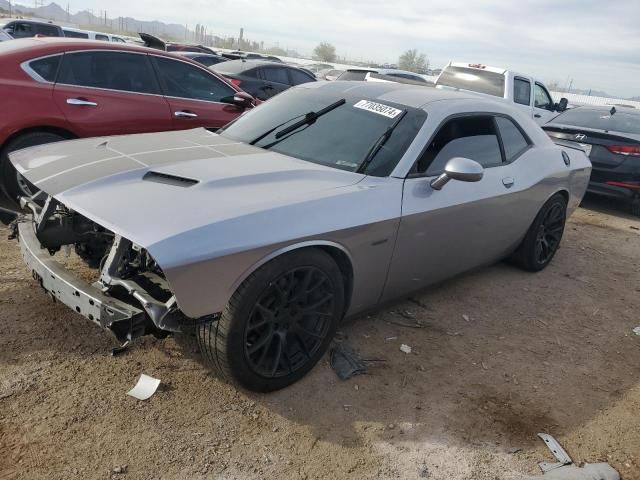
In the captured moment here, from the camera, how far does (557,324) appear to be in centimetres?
A: 414

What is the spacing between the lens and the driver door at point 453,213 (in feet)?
10.7

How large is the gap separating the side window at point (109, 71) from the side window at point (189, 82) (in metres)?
0.17

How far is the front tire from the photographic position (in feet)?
8.27

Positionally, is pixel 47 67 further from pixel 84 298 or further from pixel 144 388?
pixel 144 388

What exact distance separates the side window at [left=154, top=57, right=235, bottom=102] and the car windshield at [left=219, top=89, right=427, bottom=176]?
2.20 metres

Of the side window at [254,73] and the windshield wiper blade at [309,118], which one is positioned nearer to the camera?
the windshield wiper blade at [309,118]

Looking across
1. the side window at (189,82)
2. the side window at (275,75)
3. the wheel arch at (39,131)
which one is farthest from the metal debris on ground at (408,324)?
the side window at (275,75)

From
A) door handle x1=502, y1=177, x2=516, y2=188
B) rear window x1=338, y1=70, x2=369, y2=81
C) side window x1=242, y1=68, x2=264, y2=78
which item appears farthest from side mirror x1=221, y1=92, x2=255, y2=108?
rear window x1=338, y1=70, x2=369, y2=81

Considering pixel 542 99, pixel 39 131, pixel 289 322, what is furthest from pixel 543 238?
pixel 542 99

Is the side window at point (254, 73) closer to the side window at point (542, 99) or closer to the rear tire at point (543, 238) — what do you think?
the side window at point (542, 99)

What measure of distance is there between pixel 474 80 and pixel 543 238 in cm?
669

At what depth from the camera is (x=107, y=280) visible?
2.46 meters

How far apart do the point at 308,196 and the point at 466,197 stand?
133cm

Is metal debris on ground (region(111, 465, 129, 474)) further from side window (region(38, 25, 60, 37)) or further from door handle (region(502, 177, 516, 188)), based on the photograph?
side window (region(38, 25, 60, 37))
